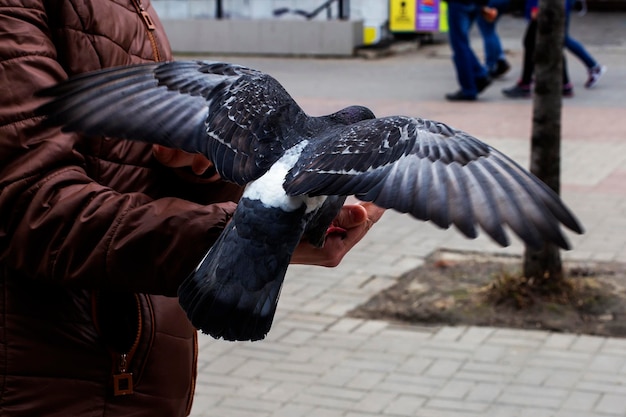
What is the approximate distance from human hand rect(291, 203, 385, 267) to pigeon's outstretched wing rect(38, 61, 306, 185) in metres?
0.19

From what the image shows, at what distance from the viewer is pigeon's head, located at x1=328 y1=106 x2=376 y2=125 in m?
2.49

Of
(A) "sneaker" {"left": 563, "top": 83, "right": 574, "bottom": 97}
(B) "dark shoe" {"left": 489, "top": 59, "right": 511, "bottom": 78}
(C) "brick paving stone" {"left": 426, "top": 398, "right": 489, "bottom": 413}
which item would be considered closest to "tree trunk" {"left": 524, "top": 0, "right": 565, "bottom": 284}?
(C) "brick paving stone" {"left": 426, "top": 398, "right": 489, "bottom": 413}

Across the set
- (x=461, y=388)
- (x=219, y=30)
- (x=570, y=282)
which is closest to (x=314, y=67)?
(x=219, y=30)

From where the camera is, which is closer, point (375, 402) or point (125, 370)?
point (125, 370)

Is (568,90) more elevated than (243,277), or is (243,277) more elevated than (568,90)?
(243,277)

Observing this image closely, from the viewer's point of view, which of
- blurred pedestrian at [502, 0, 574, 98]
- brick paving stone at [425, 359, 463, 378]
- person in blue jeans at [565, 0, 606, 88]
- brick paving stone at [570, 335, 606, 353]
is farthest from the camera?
person in blue jeans at [565, 0, 606, 88]

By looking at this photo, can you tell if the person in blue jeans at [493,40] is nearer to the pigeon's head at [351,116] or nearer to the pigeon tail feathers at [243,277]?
the pigeon's head at [351,116]

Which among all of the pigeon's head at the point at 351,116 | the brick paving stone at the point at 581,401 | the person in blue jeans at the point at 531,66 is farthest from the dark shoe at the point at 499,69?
the pigeon's head at the point at 351,116

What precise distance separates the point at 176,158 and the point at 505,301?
13.0ft

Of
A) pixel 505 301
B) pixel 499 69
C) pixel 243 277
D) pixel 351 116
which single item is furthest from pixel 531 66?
pixel 243 277

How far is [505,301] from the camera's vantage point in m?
6.08

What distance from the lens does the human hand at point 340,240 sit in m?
2.22

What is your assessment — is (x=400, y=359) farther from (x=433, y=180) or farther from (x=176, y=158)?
(x=433, y=180)

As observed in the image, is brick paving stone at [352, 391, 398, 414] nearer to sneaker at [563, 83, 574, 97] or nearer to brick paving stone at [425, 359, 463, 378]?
brick paving stone at [425, 359, 463, 378]
